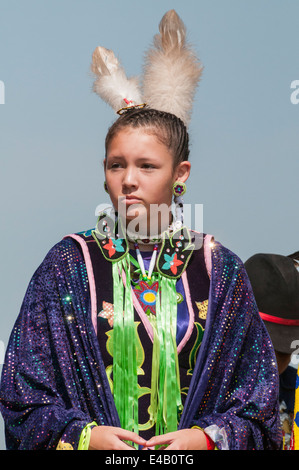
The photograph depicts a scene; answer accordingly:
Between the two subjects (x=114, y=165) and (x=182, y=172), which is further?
(x=182, y=172)

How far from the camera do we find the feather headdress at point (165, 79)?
4.21 metres

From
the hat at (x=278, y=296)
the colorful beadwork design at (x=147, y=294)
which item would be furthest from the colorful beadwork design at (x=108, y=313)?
the hat at (x=278, y=296)

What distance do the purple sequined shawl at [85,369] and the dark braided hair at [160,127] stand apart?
0.55m

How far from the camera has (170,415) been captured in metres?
3.61

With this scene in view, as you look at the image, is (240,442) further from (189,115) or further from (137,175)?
(189,115)

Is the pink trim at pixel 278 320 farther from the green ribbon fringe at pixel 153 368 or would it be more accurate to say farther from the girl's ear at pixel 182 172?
the green ribbon fringe at pixel 153 368

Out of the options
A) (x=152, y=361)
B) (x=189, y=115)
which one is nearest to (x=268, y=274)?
(x=189, y=115)

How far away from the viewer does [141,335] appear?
371 centimetres

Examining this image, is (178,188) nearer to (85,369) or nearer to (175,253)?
(175,253)

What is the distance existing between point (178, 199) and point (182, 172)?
0.40ft

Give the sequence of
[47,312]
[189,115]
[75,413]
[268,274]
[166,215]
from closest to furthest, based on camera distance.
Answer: [75,413], [47,312], [166,215], [189,115], [268,274]

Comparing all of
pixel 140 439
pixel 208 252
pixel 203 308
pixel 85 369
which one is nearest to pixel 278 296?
pixel 208 252

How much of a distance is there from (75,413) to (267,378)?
2.67ft

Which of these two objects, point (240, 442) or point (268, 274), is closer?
point (240, 442)
